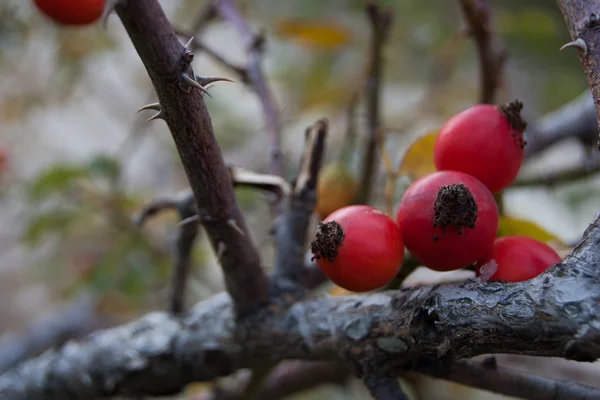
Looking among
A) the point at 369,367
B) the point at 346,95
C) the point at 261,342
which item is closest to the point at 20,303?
the point at 346,95

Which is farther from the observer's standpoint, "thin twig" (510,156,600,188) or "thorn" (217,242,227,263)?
"thin twig" (510,156,600,188)

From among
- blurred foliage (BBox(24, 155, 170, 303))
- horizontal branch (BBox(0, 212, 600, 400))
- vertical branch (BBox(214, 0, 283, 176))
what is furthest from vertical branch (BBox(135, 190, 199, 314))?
blurred foliage (BBox(24, 155, 170, 303))

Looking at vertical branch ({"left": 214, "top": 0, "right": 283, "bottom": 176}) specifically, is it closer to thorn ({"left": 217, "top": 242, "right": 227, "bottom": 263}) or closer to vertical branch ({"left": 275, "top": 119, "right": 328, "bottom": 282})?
vertical branch ({"left": 275, "top": 119, "right": 328, "bottom": 282})

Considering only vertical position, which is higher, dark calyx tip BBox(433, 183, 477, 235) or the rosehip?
the rosehip

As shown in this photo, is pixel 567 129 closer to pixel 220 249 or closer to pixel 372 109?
pixel 372 109

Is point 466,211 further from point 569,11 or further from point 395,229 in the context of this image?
point 569,11
